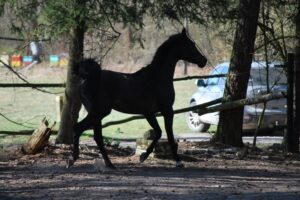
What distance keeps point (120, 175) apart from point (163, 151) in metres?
2.02

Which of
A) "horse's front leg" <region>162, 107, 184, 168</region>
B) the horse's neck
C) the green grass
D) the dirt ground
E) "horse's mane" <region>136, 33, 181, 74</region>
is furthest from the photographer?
the green grass

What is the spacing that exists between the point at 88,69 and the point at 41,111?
1577cm

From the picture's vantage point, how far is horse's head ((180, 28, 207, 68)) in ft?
36.9

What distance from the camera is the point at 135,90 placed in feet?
35.1

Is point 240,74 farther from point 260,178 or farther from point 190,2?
point 260,178

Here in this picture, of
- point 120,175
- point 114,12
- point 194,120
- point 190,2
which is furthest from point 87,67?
point 194,120

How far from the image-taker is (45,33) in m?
12.7

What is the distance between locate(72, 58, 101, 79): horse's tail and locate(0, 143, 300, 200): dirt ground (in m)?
1.42

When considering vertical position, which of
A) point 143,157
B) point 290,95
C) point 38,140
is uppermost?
point 290,95

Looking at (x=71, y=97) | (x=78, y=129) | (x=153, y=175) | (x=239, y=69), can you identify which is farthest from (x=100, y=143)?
(x=239, y=69)

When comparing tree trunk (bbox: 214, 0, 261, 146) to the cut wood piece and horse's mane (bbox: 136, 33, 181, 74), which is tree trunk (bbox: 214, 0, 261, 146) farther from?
the cut wood piece

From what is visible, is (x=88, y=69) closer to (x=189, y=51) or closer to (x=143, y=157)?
(x=143, y=157)

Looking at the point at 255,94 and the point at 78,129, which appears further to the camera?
the point at 255,94

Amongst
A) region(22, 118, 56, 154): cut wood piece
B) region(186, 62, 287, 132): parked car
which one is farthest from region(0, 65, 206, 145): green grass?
region(22, 118, 56, 154): cut wood piece
